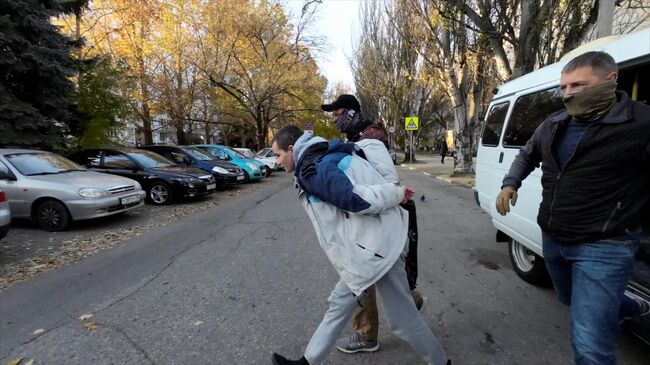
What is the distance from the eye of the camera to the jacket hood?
2.31m

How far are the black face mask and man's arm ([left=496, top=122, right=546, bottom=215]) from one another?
1.15 metres

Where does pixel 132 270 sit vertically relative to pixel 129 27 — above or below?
below

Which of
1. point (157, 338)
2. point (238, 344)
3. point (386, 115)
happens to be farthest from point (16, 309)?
point (386, 115)

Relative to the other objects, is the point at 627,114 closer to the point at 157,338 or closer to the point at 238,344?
the point at 238,344

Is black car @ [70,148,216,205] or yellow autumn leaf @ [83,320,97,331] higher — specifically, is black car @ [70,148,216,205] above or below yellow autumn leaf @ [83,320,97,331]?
above

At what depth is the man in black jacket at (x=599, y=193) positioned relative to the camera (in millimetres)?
1872

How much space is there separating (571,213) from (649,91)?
2.70m

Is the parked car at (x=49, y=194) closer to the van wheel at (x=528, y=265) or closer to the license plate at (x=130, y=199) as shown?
the license plate at (x=130, y=199)

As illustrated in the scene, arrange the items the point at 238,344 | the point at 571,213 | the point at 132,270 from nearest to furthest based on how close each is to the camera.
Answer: the point at 571,213
the point at 238,344
the point at 132,270

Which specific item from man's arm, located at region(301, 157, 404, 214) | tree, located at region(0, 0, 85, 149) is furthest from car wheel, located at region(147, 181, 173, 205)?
man's arm, located at region(301, 157, 404, 214)

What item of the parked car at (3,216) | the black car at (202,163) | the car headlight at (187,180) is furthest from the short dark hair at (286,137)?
the black car at (202,163)

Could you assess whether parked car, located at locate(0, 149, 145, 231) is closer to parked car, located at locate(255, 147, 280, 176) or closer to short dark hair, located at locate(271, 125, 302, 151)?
short dark hair, located at locate(271, 125, 302, 151)

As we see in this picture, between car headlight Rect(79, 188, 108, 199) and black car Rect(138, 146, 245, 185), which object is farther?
black car Rect(138, 146, 245, 185)

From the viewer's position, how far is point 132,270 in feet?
16.5
